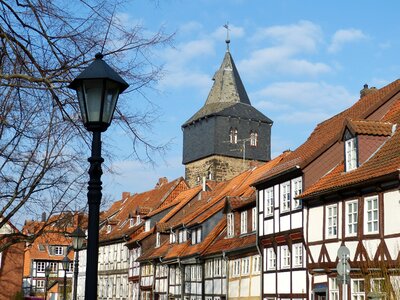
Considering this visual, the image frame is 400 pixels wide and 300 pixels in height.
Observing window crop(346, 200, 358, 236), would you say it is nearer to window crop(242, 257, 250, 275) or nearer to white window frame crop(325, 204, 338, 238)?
white window frame crop(325, 204, 338, 238)

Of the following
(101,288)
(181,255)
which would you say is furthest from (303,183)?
(101,288)

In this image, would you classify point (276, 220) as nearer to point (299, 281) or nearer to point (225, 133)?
point (299, 281)

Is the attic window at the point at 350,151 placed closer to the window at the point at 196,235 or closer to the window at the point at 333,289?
the window at the point at 333,289

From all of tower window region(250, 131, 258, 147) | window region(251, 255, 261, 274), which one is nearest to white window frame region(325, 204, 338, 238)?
window region(251, 255, 261, 274)

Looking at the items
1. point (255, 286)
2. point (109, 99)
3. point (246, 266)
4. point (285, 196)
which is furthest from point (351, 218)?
point (109, 99)

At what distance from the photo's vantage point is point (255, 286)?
3294 centimetres

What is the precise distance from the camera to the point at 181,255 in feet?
142

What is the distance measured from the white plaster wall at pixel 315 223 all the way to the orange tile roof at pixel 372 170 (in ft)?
2.30

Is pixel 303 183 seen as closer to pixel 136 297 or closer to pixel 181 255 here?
pixel 181 255

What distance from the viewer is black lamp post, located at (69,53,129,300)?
698 cm

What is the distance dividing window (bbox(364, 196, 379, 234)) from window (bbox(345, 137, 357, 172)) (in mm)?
2135

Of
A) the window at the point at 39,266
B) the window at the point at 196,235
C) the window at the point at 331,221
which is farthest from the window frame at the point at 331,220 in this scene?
the window at the point at 39,266

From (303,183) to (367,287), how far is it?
8.44 m

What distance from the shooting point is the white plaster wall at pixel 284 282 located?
2905 cm
